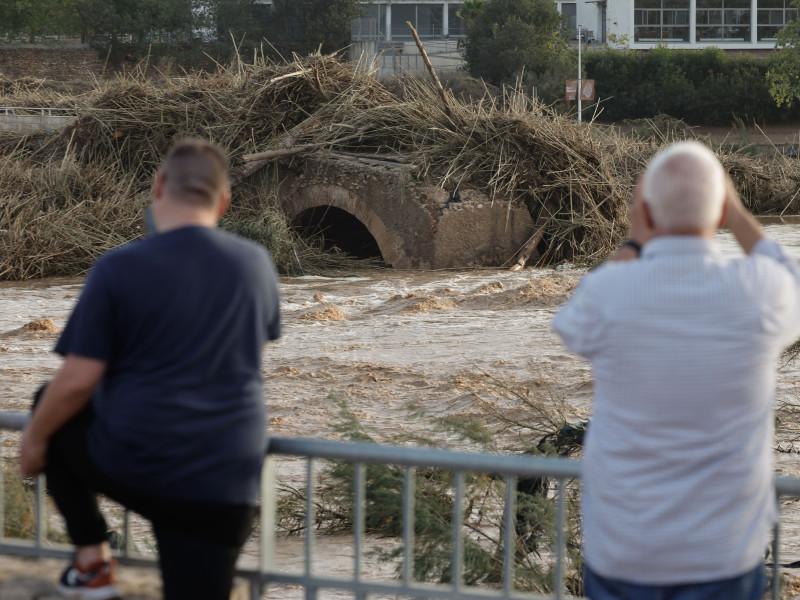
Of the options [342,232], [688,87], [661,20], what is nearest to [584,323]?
[342,232]

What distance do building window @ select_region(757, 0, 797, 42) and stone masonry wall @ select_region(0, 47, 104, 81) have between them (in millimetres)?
35478

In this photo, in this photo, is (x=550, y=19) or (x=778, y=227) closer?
(x=778, y=227)

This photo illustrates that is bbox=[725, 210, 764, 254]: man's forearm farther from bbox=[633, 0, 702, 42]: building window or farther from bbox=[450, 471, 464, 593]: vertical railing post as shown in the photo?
bbox=[633, 0, 702, 42]: building window

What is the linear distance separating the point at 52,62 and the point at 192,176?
58.1 m

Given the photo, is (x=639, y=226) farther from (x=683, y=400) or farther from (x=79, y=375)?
(x=79, y=375)

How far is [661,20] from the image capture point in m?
60.0

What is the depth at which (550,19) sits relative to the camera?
53.8 m

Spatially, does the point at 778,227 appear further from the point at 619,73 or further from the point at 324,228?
the point at 619,73

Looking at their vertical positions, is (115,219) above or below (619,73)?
below

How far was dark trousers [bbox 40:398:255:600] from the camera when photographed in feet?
8.87

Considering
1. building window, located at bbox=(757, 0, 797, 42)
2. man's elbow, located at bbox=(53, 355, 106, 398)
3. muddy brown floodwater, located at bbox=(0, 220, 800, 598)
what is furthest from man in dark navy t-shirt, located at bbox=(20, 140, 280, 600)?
building window, located at bbox=(757, 0, 797, 42)

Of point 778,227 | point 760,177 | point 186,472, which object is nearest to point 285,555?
point 186,472

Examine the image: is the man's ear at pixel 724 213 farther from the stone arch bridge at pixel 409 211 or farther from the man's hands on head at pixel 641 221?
the stone arch bridge at pixel 409 211

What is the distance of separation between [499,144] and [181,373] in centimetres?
1733
